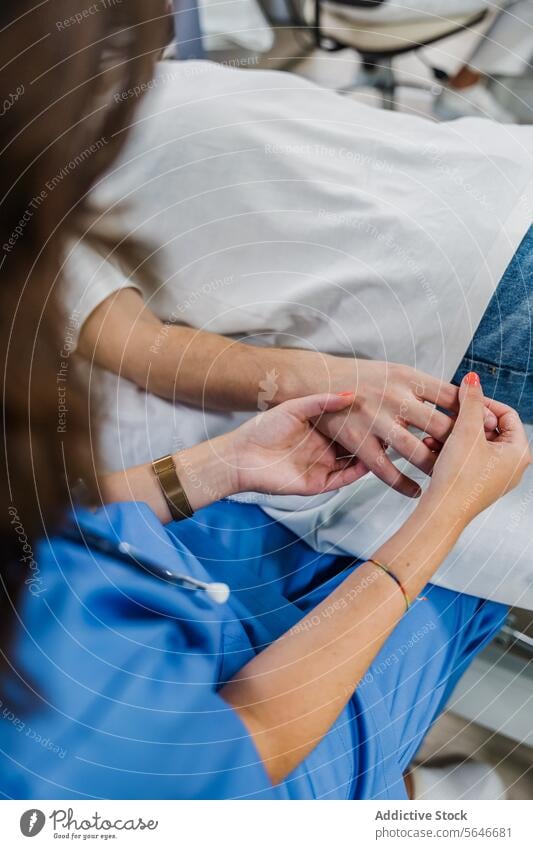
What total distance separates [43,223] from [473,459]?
0.25m

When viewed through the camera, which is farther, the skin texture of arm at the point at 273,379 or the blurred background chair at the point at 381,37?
the blurred background chair at the point at 381,37

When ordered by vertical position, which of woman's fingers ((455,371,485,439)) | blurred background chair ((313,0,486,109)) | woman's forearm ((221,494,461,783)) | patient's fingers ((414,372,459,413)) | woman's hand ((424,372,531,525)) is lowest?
woman's forearm ((221,494,461,783))

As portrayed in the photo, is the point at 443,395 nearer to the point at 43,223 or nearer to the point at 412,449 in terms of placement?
the point at 412,449

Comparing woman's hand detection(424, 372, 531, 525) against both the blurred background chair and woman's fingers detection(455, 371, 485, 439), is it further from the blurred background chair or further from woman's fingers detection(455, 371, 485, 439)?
the blurred background chair

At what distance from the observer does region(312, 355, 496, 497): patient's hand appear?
349mm

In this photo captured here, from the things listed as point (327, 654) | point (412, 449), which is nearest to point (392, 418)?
point (412, 449)

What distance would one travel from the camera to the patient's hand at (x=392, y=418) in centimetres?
35

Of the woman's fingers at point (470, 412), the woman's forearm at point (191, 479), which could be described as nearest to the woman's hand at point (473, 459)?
the woman's fingers at point (470, 412)

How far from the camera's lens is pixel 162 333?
0.37m

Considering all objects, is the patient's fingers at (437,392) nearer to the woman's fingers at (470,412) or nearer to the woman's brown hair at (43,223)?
the woman's fingers at (470,412)

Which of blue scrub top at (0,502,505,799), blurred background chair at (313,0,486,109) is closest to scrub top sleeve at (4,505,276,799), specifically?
blue scrub top at (0,502,505,799)

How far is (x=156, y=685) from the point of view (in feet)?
1.01

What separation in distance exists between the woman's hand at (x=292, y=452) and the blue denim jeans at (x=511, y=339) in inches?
3.8

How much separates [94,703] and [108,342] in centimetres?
18
